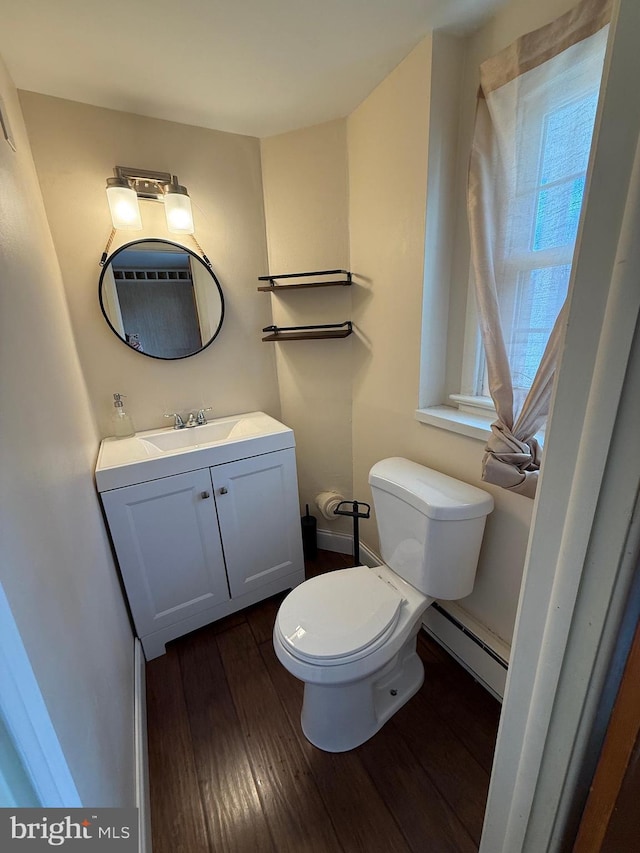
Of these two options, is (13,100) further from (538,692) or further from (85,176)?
(538,692)

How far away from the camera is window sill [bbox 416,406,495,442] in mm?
1156

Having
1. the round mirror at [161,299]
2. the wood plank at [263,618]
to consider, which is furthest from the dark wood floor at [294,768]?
the round mirror at [161,299]

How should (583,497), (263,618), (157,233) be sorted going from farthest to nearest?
1. (263,618)
2. (157,233)
3. (583,497)

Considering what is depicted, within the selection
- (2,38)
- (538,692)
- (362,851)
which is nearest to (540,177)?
(538,692)

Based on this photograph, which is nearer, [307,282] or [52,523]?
[52,523]

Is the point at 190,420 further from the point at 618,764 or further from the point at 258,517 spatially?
the point at 618,764

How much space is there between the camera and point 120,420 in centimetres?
159

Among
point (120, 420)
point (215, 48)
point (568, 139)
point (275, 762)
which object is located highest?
point (215, 48)

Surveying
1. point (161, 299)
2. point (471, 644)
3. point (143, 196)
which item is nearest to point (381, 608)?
A: point (471, 644)

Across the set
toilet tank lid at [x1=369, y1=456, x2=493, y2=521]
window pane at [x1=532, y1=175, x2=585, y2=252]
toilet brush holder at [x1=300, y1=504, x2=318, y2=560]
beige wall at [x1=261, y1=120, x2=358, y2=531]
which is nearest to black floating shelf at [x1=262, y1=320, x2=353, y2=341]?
beige wall at [x1=261, y1=120, x2=358, y2=531]

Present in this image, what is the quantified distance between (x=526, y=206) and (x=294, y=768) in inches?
74.1

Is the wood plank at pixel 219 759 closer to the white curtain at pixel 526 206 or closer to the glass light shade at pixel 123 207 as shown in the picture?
the white curtain at pixel 526 206

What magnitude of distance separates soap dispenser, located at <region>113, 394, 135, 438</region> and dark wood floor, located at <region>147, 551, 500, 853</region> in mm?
1005

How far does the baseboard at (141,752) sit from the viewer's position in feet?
3.00
